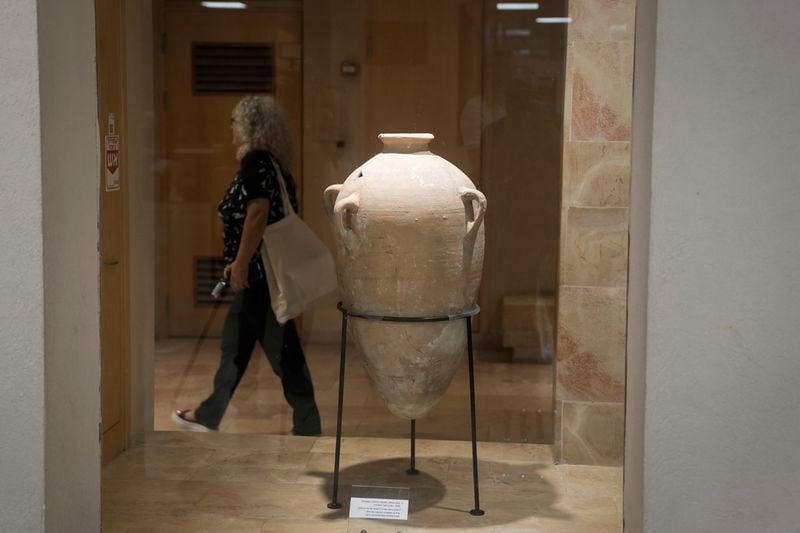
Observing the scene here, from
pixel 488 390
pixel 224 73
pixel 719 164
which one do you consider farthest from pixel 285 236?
pixel 719 164

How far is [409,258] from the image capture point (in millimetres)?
3510

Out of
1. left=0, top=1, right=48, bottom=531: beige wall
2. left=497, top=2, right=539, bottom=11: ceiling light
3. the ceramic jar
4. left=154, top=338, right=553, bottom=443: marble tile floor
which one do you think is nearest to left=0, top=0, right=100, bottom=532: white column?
left=0, top=1, right=48, bottom=531: beige wall

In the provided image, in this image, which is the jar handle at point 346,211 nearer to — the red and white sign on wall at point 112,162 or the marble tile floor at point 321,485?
the marble tile floor at point 321,485

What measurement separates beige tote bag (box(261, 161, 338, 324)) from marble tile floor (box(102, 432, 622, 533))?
1.96ft

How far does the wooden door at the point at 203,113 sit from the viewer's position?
419 centimetres

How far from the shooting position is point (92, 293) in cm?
305

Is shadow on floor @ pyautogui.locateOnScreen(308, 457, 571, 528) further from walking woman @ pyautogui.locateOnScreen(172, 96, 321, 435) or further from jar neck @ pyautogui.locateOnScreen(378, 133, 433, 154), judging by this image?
jar neck @ pyautogui.locateOnScreen(378, 133, 433, 154)

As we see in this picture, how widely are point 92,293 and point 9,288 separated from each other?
29 cm

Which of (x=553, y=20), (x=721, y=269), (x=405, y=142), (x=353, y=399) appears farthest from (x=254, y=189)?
(x=721, y=269)

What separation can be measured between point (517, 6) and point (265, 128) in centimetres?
108

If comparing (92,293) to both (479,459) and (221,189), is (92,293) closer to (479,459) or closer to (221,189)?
(221,189)

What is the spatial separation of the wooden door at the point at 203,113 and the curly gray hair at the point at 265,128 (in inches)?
1.2

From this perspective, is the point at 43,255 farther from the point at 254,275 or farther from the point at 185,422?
the point at 185,422

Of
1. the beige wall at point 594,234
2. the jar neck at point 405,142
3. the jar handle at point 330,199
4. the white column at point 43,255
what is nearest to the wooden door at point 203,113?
the jar handle at point 330,199
